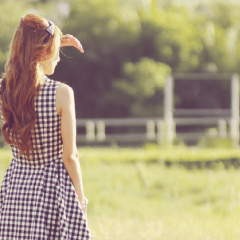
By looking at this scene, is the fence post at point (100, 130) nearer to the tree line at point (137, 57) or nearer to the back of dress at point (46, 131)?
the tree line at point (137, 57)

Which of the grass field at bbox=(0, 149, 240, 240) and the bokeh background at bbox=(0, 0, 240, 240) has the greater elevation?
the bokeh background at bbox=(0, 0, 240, 240)

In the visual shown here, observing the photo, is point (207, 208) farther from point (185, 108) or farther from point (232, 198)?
point (185, 108)

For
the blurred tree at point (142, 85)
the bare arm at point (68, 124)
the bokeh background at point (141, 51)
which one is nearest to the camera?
the bare arm at point (68, 124)

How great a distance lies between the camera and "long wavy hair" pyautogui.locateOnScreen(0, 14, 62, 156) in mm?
1966

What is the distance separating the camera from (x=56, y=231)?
2.01 metres

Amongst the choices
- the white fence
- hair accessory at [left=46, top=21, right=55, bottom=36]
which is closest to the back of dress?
hair accessory at [left=46, top=21, right=55, bottom=36]

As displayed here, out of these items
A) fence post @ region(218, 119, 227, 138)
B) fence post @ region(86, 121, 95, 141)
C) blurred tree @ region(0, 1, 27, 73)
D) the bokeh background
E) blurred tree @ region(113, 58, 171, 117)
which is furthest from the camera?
the bokeh background

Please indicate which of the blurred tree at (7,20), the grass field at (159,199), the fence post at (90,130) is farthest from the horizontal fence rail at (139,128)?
the grass field at (159,199)

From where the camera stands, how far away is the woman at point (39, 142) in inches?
77.4

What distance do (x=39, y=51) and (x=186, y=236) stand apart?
2221 mm

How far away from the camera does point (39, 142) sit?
201cm

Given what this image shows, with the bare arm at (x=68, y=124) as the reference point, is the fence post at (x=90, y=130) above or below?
below

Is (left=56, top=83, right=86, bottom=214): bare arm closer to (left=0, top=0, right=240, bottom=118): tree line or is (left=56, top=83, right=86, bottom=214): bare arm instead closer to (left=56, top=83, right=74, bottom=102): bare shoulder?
(left=56, top=83, right=74, bottom=102): bare shoulder

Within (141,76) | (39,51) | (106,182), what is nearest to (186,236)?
(39,51)
